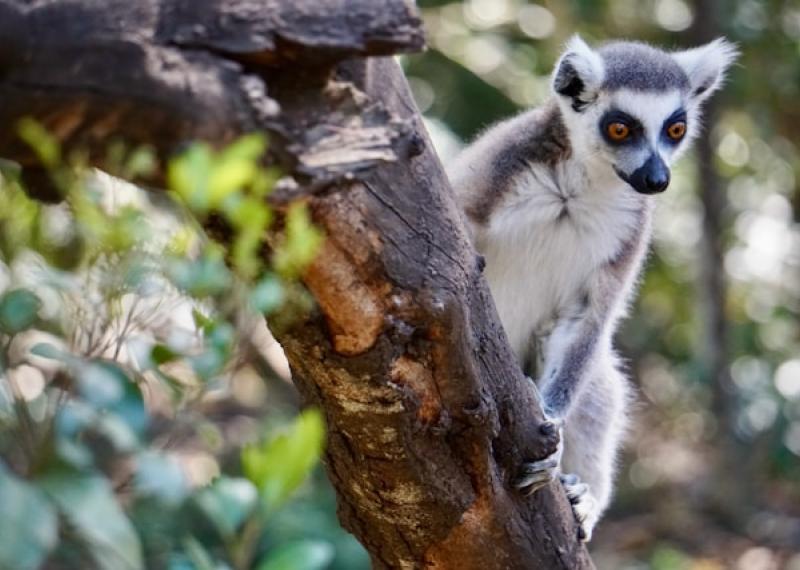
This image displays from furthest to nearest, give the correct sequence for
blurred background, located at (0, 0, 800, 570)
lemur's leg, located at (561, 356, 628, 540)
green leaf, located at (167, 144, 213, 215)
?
blurred background, located at (0, 0, 800, 570) < lemur's leg, located at (561, 356, 628, 540) < green leaf, located at (167, 144, 213, 215)

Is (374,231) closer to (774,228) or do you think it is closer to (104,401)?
(104,401)

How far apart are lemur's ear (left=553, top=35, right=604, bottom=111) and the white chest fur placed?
27 cm

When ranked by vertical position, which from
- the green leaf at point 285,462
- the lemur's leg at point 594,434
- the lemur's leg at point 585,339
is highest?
the green leaf at point 285,462

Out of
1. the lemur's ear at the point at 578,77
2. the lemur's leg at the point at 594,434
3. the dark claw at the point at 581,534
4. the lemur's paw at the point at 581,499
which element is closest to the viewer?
the dark claw at the point at 581,534

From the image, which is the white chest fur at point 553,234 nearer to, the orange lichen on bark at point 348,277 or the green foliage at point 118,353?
the orange lichen on bark at point 348,277

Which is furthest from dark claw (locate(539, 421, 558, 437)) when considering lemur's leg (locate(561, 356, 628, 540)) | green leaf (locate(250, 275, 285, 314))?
green leaf (locate(250, 275, 285, 314))

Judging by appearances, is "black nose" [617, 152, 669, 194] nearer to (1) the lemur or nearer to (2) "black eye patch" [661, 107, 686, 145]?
(1) the lemur

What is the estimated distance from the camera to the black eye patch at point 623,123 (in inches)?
153

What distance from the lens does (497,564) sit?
277 centimetres

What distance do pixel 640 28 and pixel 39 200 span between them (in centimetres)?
622

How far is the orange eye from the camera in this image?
12.7 ft

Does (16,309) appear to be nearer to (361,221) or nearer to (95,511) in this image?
(95,511)

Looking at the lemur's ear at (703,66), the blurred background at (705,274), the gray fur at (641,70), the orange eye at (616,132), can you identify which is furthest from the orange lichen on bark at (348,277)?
the blurred background at (705,274)

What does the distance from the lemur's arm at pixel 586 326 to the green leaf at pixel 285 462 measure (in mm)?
2477
